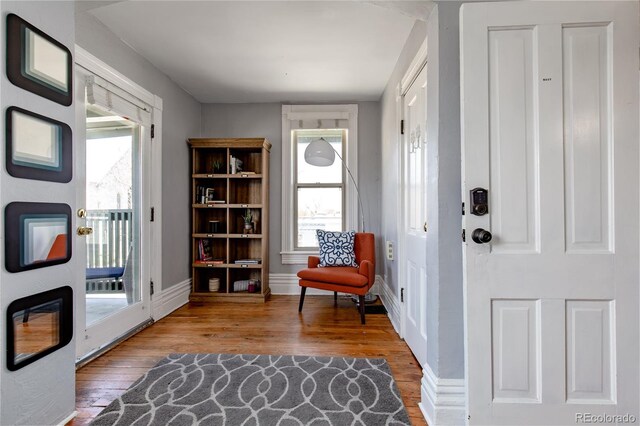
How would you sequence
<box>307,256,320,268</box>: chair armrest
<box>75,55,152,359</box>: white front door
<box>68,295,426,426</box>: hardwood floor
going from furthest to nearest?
<box>307,256,320,268</box>: chair armrest, <box>75,55,152,359</box>: white front door, <box>68,295,426,426</box>: hardwood floor

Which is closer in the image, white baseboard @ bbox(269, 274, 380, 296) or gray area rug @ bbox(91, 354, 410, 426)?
gray area rug @ bbox(91, 354, 410, 426)

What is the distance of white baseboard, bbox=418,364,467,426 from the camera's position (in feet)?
4.52

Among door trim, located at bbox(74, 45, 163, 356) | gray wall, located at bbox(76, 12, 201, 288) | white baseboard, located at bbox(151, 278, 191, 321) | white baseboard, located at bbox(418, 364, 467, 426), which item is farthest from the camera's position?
white baseboard, located at bbox(151, 278, 191, 321)

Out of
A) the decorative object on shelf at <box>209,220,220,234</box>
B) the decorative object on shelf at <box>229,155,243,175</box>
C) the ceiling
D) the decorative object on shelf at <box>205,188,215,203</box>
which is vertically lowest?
the decorative object on shelf at <box>209,220,220,234</box>

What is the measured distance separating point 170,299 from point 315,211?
6.54 feet

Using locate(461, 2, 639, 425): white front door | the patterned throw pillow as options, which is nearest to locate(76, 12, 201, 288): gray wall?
the patterned throw pillow

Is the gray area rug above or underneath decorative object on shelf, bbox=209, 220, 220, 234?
underneath

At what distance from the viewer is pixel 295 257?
375cm

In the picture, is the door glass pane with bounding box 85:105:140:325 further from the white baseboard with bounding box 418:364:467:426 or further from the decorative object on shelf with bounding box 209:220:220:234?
the white baseboard with bounding box 418:364:467:426

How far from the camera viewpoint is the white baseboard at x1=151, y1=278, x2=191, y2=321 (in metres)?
2.79

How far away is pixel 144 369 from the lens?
1.92 m

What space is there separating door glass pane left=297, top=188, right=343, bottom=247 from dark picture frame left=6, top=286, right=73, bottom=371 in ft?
8.55

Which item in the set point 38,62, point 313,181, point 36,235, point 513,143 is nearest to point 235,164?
point 313,181

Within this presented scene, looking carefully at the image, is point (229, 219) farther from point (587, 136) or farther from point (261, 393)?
point (587, 136)
